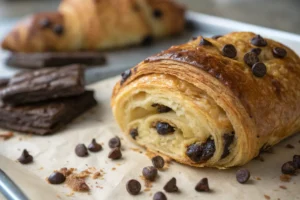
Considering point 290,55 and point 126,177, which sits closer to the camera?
point 126,177

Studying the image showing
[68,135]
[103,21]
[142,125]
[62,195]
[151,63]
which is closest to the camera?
[62,195]

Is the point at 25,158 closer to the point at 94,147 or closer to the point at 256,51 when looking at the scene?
the point at 94,147

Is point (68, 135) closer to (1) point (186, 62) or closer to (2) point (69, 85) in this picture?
(2) point (69, 85)

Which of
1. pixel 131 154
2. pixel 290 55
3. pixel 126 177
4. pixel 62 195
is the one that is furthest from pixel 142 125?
pixel 290 55

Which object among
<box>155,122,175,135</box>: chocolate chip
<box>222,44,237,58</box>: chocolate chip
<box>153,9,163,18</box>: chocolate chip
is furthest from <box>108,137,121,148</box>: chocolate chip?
<box>153,9,163,18</box>: chocolate chip

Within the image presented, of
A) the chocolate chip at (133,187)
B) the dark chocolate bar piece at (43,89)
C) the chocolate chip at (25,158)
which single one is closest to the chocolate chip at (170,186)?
the chocolate chip at (133,187)

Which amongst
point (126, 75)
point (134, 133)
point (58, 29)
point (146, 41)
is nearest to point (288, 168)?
point (134, 133)

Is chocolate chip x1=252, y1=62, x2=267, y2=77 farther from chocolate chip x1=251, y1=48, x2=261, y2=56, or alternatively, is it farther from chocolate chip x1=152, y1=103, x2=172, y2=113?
chocolate chip x1=152, y1=103, x2=172, y2=113
